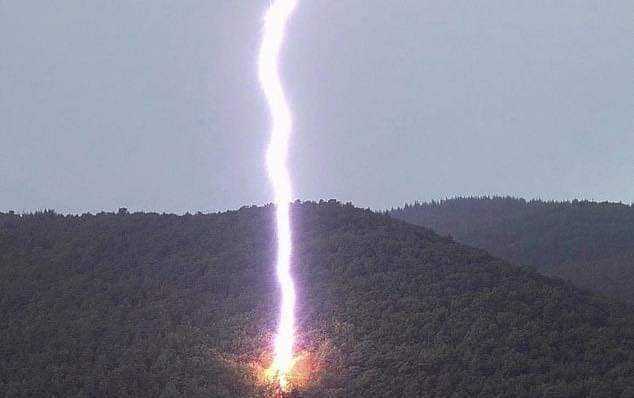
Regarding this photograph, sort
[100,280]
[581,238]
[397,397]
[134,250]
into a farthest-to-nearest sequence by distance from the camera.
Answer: [581,238], [134,250], [100,280], [397,397]

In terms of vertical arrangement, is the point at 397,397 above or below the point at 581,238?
below

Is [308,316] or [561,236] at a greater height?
[561,236]

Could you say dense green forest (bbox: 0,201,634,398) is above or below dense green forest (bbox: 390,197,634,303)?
below

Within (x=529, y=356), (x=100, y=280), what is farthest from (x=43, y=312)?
(x=529, y=356)

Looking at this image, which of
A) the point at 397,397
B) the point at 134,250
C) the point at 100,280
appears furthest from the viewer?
the point at 134,250

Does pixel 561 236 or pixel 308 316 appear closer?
pixel 308 316

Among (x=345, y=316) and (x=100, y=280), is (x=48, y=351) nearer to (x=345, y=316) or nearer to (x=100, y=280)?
(x=100, y=280)
